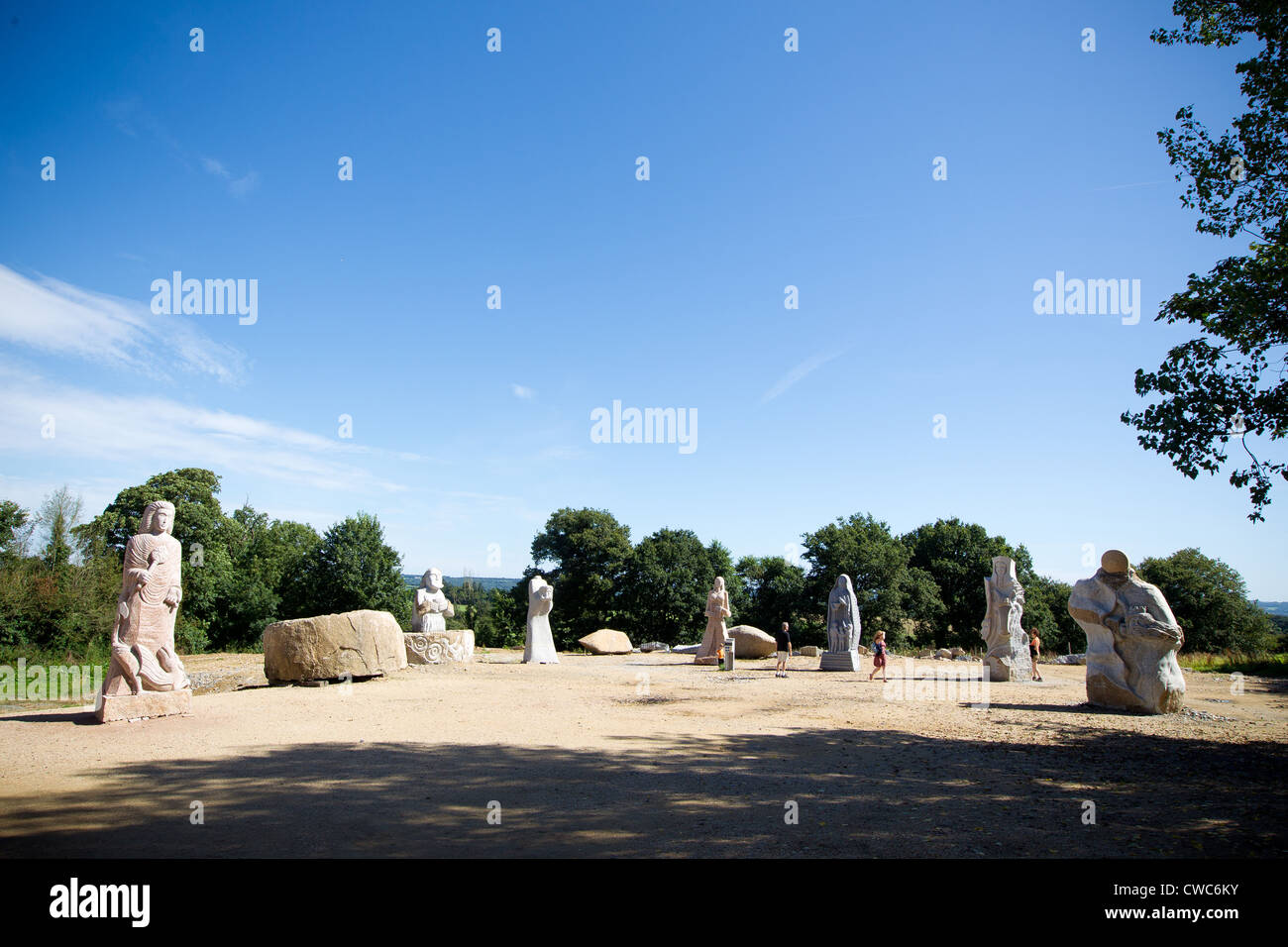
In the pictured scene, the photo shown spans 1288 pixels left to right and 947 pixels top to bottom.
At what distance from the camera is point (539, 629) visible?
21.2 meters

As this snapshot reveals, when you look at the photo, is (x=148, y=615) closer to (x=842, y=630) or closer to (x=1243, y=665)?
(x=842, y=630)

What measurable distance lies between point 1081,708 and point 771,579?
92.3ft

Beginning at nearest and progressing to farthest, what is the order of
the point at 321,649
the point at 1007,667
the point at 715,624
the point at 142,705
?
the point at 142,705 → the point at 321,649 → the point at 1007,667 → the point at 715,624

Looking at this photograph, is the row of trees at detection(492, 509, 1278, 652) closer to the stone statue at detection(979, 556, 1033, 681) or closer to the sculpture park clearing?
the stone statue at detection(979, 556, 1033, 681)

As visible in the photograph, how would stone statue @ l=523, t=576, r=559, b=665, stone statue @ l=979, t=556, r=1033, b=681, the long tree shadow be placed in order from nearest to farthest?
the long tree shadow
stone statue @ l=979, t=556, r=1033, b=681
stone statue @ l=523, t=576, r=559, b=665

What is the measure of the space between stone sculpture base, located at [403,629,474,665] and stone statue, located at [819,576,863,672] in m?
11.1

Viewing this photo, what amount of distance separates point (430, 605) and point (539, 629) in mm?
3416

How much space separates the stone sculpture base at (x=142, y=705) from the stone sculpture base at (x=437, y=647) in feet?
28.3

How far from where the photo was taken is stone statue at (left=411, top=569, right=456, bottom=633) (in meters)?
20.6

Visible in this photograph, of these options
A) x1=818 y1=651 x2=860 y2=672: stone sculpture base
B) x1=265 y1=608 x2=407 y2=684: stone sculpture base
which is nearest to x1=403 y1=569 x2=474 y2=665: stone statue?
x1=265 y1=608 x2=407 y2=684: stone sculpture base

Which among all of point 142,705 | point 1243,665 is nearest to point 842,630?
point 1243,665
